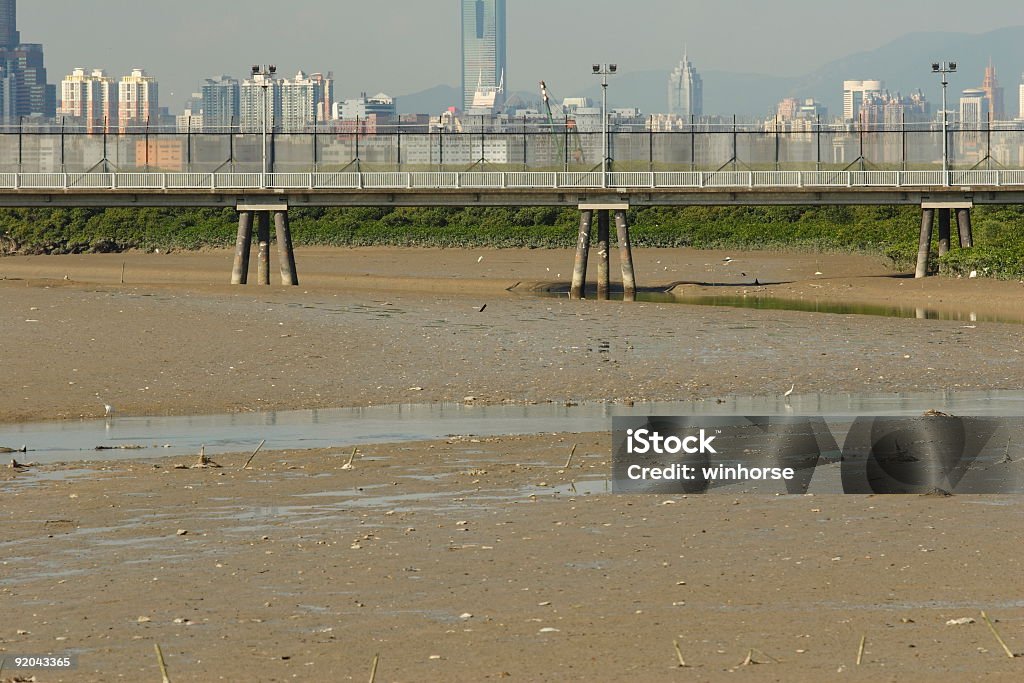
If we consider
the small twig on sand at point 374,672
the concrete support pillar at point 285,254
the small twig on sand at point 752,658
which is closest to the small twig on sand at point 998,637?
the small twig on sand at point 752,658

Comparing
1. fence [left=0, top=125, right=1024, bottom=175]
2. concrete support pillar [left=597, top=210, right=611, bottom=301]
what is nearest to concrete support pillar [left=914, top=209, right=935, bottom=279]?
fence [left=0, top=125, right=1024, bottom=175]

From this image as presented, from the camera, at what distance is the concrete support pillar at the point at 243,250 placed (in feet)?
170

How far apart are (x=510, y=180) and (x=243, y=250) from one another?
31.4ft

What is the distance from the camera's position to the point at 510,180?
5278 cm

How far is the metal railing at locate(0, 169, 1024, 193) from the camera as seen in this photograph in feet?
169

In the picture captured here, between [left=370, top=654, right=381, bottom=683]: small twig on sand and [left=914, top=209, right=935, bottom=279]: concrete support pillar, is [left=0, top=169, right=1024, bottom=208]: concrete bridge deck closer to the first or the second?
[left=914, top=209, right=935, bottom=279]: concrete support pillar

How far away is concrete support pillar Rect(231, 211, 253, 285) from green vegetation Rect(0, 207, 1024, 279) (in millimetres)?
24943

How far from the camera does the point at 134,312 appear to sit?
35.0 metres

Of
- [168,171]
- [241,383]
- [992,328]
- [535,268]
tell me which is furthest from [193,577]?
[535,268]

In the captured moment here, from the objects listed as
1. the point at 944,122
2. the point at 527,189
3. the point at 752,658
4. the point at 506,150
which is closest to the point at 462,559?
the point at 752,658

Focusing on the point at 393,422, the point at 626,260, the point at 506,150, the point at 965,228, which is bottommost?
the point at 393,422

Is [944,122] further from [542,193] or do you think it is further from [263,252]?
[263,252]

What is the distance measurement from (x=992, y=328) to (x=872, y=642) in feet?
93.3

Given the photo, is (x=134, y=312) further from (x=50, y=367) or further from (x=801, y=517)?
(x=801, y=517)
